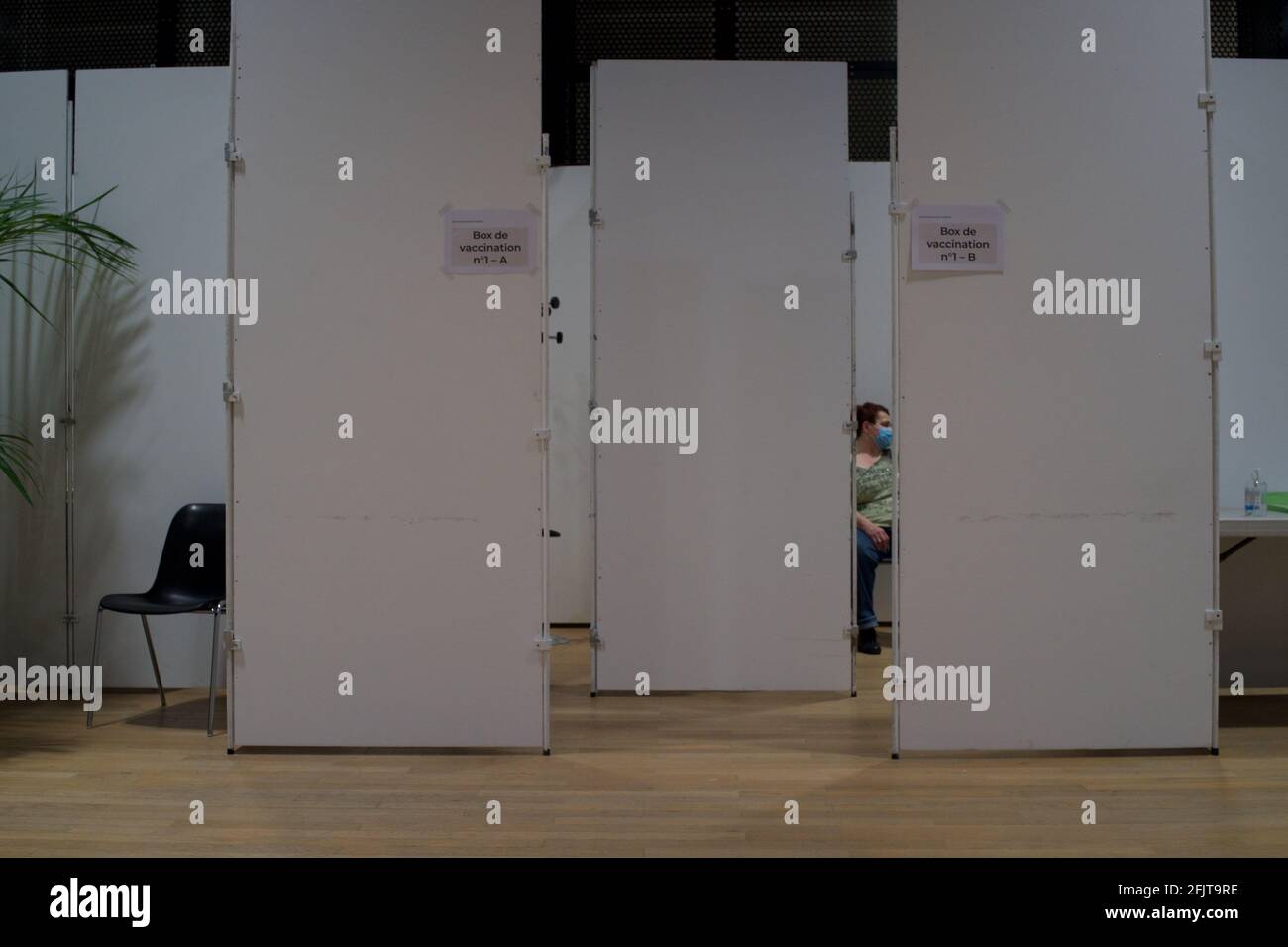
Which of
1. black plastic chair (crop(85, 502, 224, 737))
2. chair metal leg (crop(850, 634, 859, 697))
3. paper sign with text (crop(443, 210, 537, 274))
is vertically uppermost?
paper sign with text (crop(443, 210, 537, 274))

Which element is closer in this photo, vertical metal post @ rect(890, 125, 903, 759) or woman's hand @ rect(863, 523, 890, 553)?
vertical metal post @ rect(890, 125, 903, 759)

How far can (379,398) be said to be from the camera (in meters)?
3.91

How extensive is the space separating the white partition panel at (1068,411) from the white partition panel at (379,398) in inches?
54.2

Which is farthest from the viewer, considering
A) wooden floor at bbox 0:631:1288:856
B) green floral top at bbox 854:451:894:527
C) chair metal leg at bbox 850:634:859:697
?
green floral top at bbox 854:451:894:527

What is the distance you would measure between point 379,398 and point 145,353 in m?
1.68

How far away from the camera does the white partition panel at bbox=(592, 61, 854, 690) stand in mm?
4992

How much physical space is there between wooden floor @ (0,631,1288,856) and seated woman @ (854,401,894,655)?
4.92 ft

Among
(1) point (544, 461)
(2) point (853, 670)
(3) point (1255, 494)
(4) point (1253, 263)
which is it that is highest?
(4) point (1253, 263)

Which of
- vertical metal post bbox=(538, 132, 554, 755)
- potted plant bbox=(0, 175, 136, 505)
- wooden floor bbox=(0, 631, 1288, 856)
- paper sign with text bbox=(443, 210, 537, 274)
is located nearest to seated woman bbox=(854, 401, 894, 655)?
wooden floor bbox=(0, 631, 1288, 856)

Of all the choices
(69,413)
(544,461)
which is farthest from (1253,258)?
(69,413)

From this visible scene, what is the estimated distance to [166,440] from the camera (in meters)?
4.96

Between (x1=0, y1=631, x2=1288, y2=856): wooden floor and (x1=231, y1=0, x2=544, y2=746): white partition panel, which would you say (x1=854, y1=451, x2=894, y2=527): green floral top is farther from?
(x1=231, y1=0, x2=544, y2=746): white partition panel

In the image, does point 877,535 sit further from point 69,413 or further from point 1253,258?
A: point 69,413

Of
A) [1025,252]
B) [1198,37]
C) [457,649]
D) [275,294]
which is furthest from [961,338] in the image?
[275,294]
